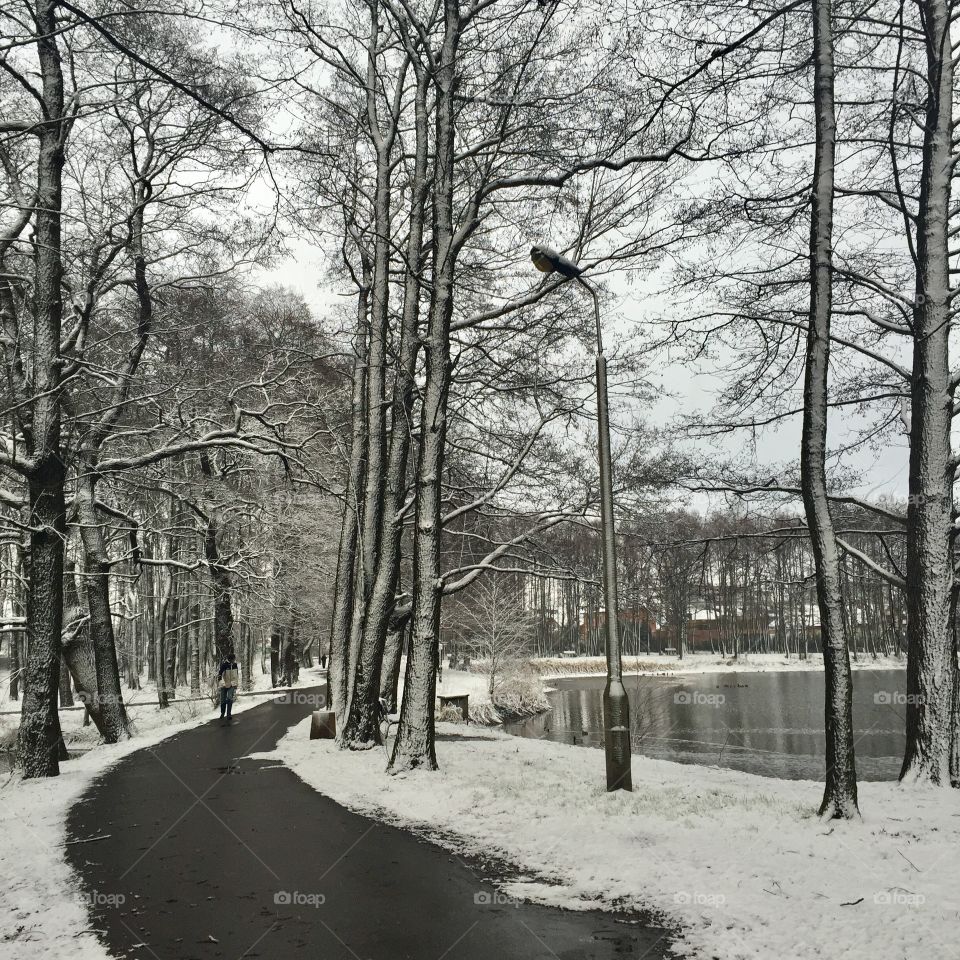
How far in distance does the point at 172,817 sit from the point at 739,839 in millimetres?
5739

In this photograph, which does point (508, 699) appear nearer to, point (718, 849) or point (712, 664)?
point (718, 849)

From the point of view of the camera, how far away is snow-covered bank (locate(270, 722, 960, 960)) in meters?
4.51

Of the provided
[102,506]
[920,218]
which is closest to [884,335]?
[920,218]

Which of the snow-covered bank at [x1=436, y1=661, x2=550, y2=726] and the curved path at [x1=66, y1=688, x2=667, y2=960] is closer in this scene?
the curved path at [x1=66, y1=688, x2=667, y2=960]

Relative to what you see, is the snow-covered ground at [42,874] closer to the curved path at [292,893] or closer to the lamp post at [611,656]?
the curved path at [292,893]

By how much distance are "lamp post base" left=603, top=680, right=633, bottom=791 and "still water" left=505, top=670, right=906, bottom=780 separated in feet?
24.3

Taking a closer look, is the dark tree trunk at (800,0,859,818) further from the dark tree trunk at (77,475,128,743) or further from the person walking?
the person walking

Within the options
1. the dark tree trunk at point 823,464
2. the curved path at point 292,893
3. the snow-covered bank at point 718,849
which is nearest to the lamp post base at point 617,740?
the snow-covered bank at point 718,849

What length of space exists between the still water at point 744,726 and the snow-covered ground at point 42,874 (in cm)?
1258

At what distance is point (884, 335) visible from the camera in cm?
1181

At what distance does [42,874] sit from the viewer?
236 inches

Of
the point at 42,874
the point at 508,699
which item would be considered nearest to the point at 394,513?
the point at 42,874

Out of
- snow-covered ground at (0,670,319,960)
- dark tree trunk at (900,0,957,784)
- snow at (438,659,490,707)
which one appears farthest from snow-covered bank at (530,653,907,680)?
snow-covered ground at (0,670,319,960)

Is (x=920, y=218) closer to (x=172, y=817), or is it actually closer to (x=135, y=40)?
(x=135, y=40)
